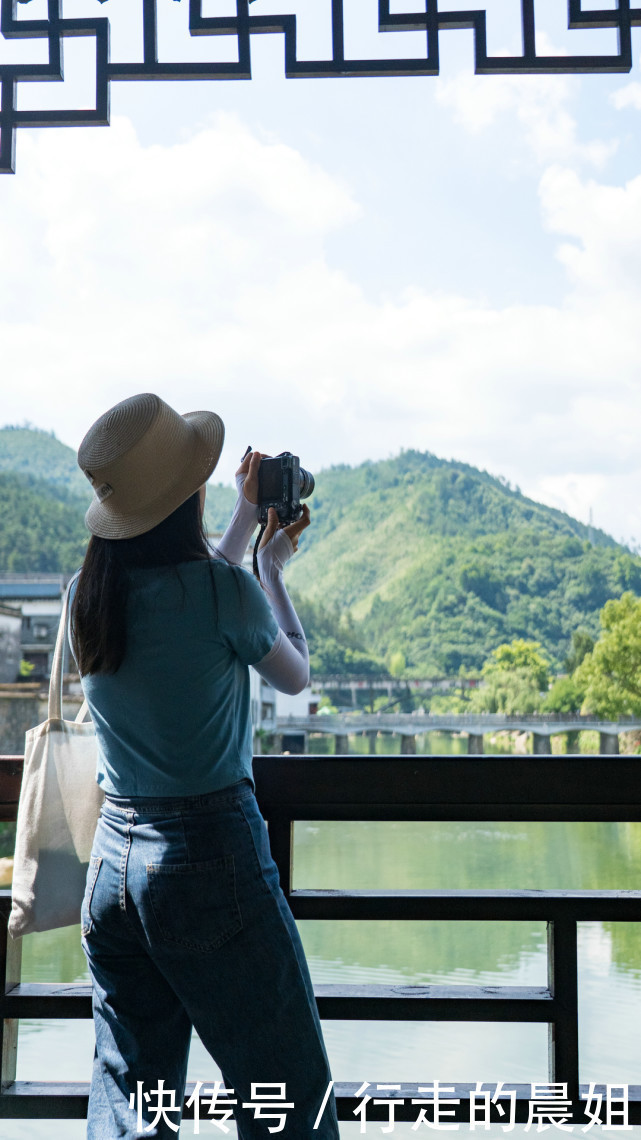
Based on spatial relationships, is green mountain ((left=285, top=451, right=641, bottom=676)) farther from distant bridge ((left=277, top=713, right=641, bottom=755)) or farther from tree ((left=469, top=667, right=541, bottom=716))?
distant bridge ((left=277, top=713, right=641, bottom=755))

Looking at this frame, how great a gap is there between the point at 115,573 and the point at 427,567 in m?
38.7

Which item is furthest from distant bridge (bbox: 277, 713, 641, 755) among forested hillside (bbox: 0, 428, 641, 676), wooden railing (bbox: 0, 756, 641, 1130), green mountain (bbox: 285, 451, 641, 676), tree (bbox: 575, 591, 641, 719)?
wooden railing (bbox: 0, 756, 641, 1130)

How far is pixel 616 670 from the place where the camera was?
29.7m

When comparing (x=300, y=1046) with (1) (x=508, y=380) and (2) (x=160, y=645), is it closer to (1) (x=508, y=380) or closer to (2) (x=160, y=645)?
(2) (x=160, y=645)

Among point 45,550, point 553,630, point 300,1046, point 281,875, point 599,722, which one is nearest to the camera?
point 300,1046

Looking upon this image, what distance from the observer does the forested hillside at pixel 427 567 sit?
1444 inches

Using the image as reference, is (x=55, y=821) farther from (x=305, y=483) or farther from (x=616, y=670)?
(x=616, y=670)

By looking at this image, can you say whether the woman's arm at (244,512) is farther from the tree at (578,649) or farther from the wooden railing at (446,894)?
the tree at (578,649)

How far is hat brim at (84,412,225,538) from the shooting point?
979mm

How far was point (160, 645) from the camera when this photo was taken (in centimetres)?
96

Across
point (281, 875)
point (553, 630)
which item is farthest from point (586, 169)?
point (281, 875)

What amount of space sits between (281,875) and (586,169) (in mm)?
Result: 53773

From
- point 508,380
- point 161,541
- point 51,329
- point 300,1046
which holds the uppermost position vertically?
point 51,329

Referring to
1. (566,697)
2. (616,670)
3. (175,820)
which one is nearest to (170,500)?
(175,820)
